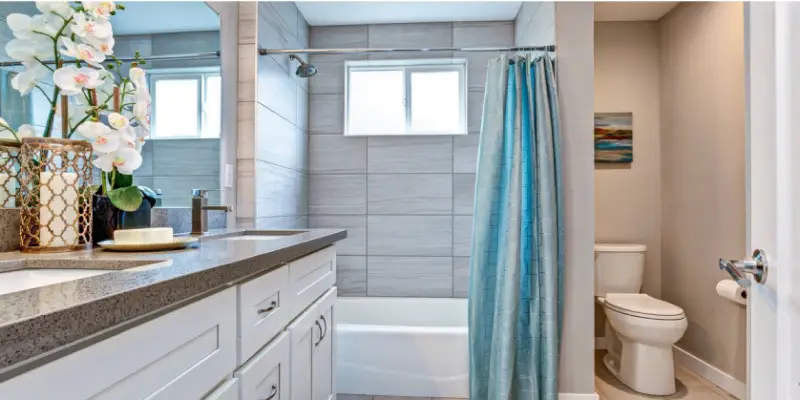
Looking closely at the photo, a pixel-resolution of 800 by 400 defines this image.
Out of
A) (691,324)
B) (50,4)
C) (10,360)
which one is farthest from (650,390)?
(50,4)

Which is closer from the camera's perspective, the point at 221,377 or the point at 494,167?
the point at 221,377

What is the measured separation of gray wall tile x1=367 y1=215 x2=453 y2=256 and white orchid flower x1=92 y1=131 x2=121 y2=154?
2.24 metres

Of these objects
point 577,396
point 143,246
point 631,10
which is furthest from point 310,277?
point 631,10

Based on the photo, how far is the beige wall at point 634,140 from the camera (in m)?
3.15

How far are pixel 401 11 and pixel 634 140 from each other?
6.33 ft

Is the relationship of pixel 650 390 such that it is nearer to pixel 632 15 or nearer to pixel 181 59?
pixel 632 15

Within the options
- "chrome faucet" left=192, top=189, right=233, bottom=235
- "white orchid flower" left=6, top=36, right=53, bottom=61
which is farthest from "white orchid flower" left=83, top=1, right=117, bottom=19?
"chrome faucet" left=192, top=189, right=233, bottom=235

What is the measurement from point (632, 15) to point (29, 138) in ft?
11.3

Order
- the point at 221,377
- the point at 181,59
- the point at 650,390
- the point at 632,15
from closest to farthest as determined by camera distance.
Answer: the point at 221,377 → the point at 181,59 → the point at 650,390 → the point at 632,15

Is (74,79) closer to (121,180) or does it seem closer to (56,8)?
(56,8)

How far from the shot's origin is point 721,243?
2520mm

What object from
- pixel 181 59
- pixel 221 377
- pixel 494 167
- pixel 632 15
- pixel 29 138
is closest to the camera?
pixel 221 377

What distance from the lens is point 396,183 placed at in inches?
128

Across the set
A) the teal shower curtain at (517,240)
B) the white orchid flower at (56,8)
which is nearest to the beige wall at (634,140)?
the teal shower curtain at (517,240)
